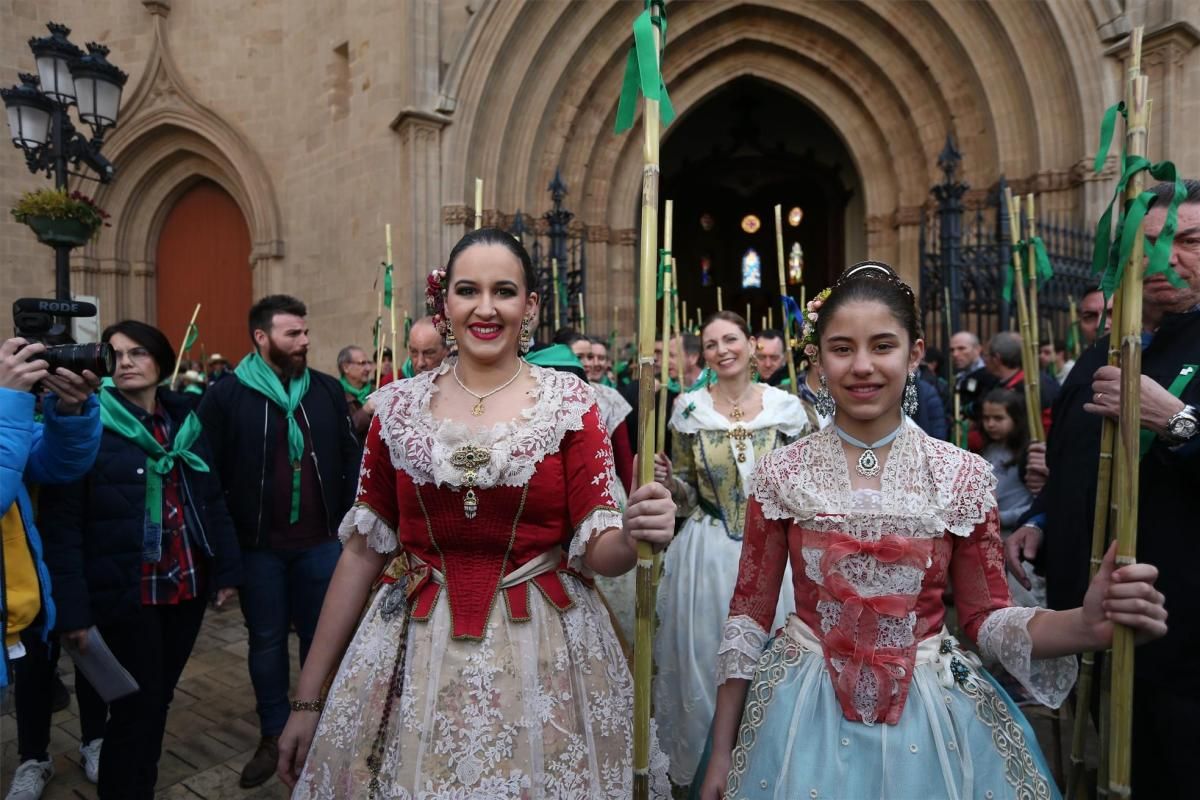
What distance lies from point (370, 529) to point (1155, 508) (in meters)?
2.10

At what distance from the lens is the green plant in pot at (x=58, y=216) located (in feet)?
16.6

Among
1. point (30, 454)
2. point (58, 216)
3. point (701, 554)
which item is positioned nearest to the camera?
point (30, 454)

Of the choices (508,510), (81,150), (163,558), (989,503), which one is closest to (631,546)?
(508,510)

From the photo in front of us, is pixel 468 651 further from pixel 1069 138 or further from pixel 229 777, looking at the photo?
pixel 1069 138

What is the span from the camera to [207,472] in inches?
122

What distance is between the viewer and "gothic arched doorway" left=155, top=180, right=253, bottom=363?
14.1 meters

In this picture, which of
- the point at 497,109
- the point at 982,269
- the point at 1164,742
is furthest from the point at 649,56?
the point at 497,109

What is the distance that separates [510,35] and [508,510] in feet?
34.7

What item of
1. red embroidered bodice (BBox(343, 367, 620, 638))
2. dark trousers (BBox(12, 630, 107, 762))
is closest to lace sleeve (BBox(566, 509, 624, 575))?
red embroidered bodice (BBox(343, 367, 620, 638))

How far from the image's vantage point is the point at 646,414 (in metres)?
1.47

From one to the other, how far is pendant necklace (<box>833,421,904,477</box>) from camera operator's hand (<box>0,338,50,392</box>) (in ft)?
7.23

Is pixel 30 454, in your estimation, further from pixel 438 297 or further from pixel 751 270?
pixel 751 270

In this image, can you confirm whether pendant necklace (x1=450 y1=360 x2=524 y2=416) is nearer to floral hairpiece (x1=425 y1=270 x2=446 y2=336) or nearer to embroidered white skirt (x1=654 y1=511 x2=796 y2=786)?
floral hairpiece (x1=425 y1=270 x2=446 y2=336)

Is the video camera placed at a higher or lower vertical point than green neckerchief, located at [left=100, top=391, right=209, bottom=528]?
higher
